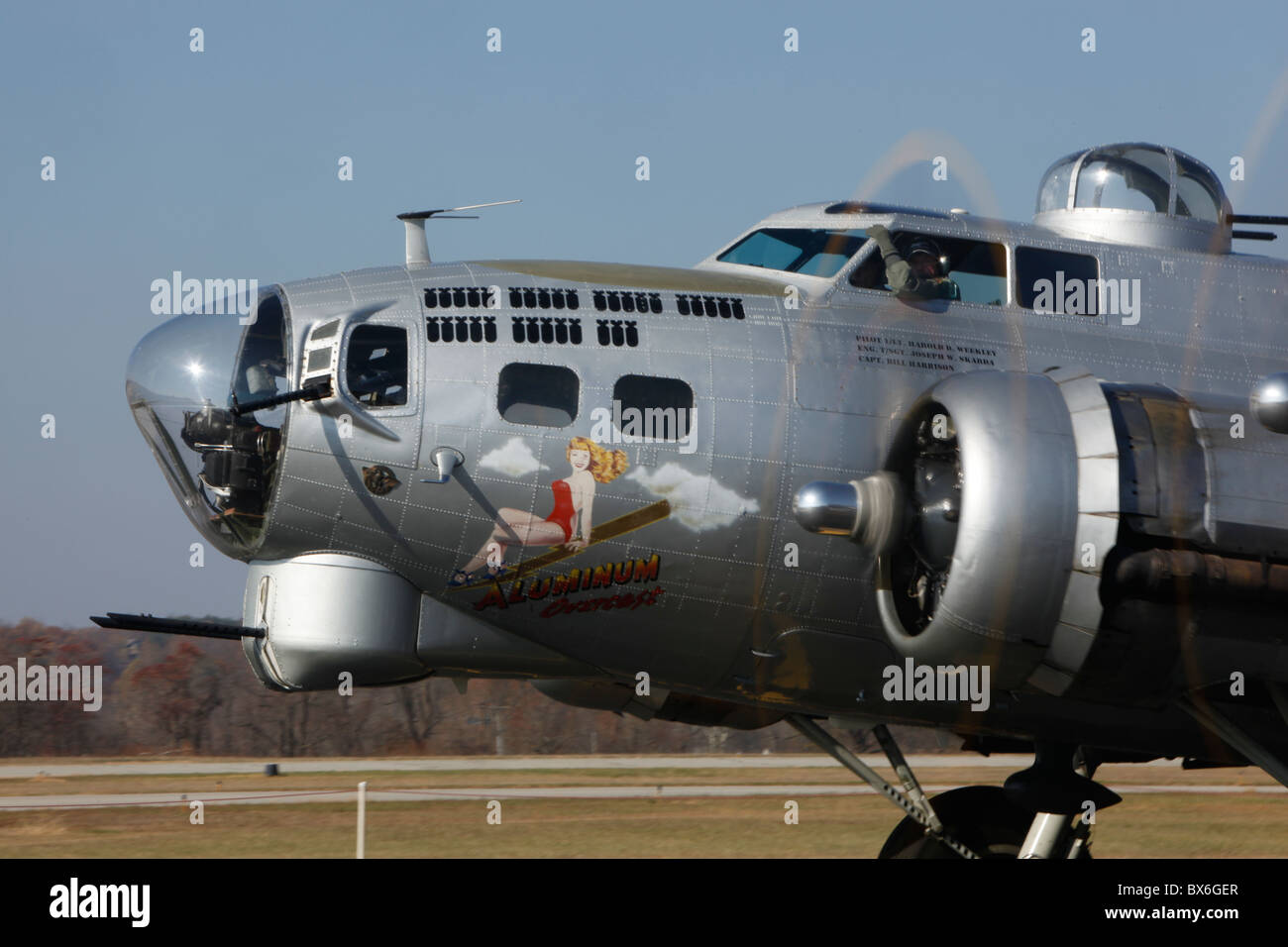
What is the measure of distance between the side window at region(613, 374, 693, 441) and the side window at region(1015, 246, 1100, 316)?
9.02ft

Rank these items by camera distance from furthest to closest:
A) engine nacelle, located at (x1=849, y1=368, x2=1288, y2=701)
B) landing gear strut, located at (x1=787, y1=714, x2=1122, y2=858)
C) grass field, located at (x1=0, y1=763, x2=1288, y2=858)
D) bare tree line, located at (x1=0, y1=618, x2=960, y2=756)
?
Result: bare tree line, located at (x1=0, y1=618, x2=960, y2=756) < grass field, located at (x1=0, y1=763, x2=1288, y2=858) < landing gear strut, located at (x1=787, y1=714, x2=1122, y2=858) < engine nacelle, located at (x1=849, y1=368, x2=1288, y2=701)

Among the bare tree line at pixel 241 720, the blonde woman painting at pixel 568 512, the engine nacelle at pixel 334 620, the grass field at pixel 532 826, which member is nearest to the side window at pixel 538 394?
the blonde woman painting at pixel 568 512

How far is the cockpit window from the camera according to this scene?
1054 cm

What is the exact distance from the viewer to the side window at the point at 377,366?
9.09 meters

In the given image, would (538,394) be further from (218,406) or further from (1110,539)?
(1110,539)

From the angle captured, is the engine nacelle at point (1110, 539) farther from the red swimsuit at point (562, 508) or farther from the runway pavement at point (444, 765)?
the runway pavement at point (444, 765)

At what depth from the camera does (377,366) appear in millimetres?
9164

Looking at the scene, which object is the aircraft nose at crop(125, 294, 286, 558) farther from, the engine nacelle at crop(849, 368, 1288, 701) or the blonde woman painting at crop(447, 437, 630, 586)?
the engine nacelle at crop(849, 368, 1288, 701)

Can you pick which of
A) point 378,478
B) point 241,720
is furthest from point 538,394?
point 241,720

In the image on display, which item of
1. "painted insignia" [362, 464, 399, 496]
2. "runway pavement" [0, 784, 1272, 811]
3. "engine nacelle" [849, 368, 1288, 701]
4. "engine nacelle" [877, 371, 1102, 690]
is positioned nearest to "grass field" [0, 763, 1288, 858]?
"runway pavement" [0, 784, 1272, 811]

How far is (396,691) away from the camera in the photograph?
45469 millimetres

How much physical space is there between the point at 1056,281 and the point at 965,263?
2.22 ft
